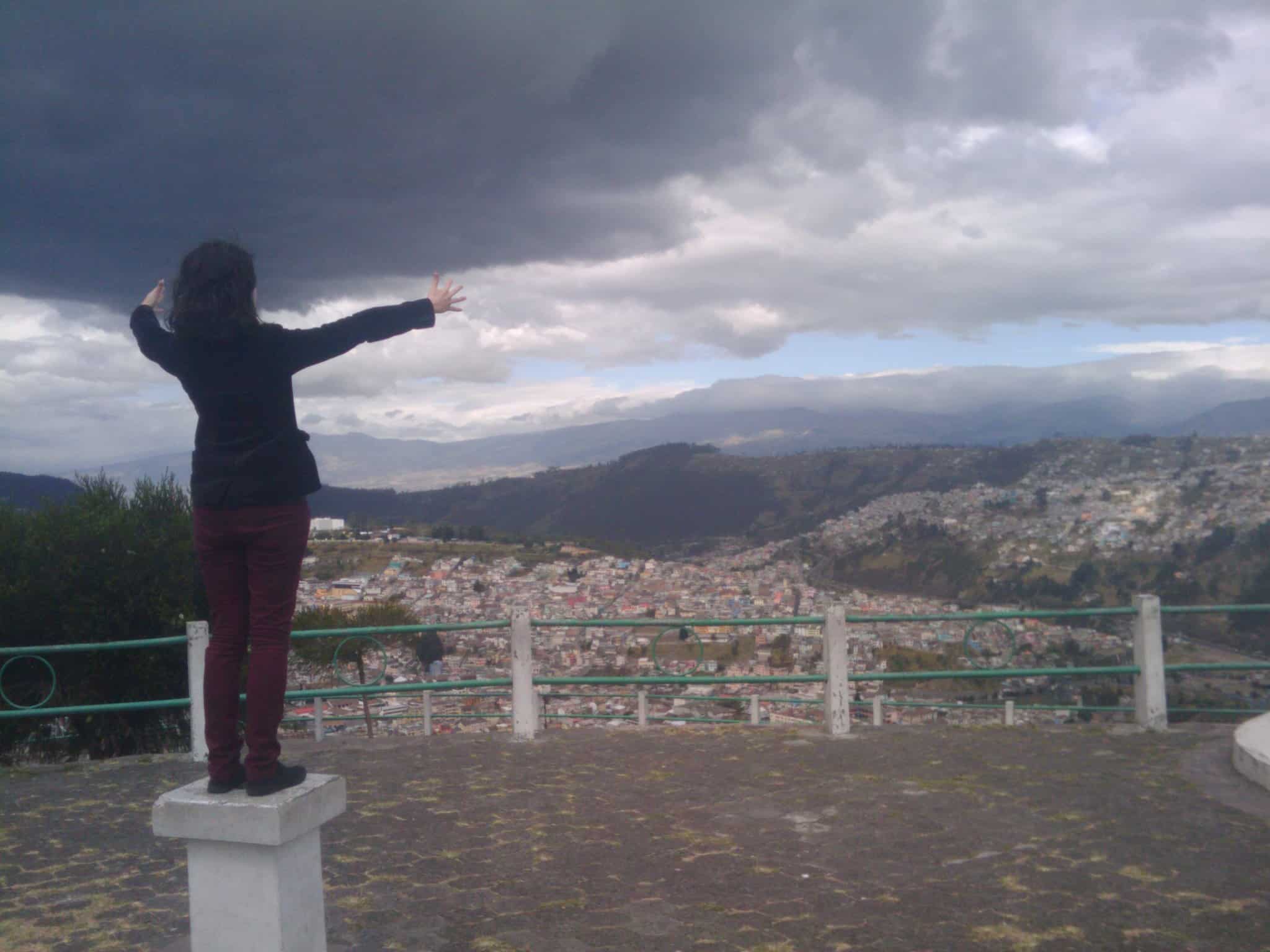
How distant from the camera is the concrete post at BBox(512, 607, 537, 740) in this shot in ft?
27.0

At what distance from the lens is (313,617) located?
1423cm

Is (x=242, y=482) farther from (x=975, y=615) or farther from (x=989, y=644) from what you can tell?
(x=989, y=644)

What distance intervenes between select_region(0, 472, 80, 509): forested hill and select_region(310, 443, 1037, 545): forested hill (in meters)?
16.2

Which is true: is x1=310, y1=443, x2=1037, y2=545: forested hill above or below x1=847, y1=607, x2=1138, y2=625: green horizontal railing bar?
above

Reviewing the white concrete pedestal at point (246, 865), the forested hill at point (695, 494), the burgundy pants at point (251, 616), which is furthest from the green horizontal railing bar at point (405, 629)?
the forested hill at point (695, 494)

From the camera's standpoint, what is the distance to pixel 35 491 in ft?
45.2

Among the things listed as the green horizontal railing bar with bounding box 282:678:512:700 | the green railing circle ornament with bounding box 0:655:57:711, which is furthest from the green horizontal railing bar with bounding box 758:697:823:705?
the green railing circle ornament with bounding box 0:655:57:711

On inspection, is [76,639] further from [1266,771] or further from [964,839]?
[1266,771]

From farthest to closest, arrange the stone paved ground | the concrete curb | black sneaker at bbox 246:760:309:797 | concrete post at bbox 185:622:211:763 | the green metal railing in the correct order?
the green metal railing → concrete post at bbox 185:622:211:763 → the concrete curb → the stone paved ground → black sneaker at bbox 246:760:309:797

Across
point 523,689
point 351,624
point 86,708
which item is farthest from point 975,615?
point 351,624

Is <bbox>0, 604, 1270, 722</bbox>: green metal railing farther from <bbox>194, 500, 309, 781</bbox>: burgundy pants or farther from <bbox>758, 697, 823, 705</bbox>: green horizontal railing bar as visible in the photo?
<bbox>194, 500, 309, 781</bbox>: burgundy pants

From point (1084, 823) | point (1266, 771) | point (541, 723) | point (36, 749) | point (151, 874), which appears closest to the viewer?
point (151, 874)

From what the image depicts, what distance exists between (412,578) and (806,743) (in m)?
14.1

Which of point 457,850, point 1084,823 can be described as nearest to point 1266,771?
point 1084,823
